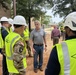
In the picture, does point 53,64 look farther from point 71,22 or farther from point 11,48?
point 11,48

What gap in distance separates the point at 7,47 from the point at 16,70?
0.49 m

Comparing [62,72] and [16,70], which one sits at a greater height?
[62,72]

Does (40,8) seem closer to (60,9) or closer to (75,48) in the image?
(60,9)

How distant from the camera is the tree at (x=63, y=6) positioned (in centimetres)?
3658

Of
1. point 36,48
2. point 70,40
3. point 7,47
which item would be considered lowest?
point 36,48

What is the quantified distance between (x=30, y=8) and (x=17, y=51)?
131 ft

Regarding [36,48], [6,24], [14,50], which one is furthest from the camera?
[36,48]

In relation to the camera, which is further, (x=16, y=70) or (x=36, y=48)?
(x=36, y=48)

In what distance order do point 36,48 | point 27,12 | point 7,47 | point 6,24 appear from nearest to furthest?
point 7,47 < point 6,24 < point 36,48 < point 27,12

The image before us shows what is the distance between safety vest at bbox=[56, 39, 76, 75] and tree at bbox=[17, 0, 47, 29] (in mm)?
38611

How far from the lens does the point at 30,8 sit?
144 feet

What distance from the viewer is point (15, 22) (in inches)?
181

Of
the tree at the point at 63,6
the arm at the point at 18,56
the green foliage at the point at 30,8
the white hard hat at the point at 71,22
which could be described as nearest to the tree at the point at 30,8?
the green foliage at the point at 30,8

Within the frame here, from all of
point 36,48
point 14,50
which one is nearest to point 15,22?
point 14,50
